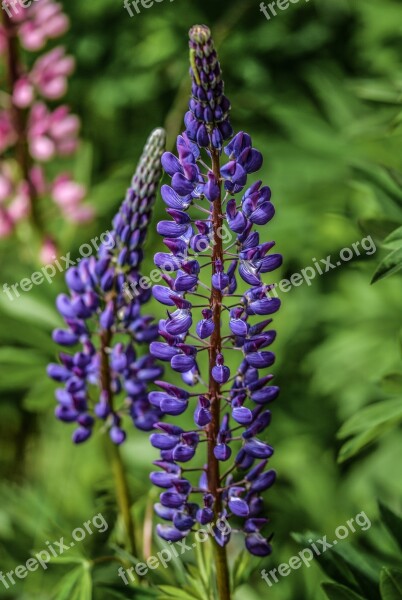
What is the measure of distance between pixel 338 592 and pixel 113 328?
64cm

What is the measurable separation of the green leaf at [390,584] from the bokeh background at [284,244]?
0.51m

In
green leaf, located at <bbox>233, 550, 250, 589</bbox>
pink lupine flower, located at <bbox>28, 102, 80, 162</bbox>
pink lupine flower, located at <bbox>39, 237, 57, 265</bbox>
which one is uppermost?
pink lupine flower, located at <bbox>28, 102, 80, 162</bbox>

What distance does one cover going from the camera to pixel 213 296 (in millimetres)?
1320

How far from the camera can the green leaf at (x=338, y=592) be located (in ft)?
4.69

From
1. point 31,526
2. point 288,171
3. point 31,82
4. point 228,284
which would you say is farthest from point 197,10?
point 228,284

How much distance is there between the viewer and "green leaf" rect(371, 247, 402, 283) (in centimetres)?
133

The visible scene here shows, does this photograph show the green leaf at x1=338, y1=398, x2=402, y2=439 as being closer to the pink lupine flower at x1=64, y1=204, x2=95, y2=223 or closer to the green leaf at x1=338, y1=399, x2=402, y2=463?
the green leaf at x1=338, y1=399, x2=402, y2=463

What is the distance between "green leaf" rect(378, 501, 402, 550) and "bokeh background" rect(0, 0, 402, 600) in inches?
13.7

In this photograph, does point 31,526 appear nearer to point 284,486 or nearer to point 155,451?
point 155,451

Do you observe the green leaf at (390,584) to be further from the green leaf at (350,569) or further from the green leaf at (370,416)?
the green leaf at (370,416)
